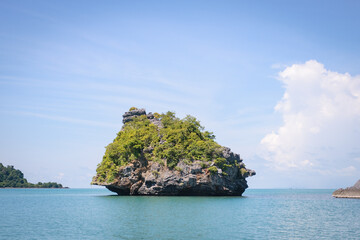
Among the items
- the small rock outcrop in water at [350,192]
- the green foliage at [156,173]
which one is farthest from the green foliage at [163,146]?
the small rock outcrop in water at [350,192]

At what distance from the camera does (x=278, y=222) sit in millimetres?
30828

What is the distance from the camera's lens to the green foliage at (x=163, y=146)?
209 feet

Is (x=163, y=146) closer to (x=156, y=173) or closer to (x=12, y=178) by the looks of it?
(x=156, y=173)

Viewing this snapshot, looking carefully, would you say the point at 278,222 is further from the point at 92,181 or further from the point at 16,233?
the point at 92,181

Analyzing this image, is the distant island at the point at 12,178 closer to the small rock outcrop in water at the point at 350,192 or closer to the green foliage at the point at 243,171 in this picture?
the green foliage at the point at 243,171

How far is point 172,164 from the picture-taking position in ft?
206

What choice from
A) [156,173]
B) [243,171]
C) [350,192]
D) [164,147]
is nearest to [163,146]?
[164,147]

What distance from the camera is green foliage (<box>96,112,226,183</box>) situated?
63.7 meters

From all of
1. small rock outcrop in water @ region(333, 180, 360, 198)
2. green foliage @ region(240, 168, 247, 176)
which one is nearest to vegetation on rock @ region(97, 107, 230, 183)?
green foliage @ region(240, 168, 247, 176)

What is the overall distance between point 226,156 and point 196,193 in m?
9.92

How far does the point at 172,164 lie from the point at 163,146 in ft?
15.2

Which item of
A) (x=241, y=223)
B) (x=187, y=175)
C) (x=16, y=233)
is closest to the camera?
(x=16, y=233)

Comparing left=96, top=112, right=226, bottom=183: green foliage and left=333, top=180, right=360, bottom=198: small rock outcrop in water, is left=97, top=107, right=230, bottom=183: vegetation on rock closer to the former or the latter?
left=96, top=112, right=226, bottom=183: green foliage

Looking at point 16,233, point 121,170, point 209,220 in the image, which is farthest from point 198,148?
point 16,233
